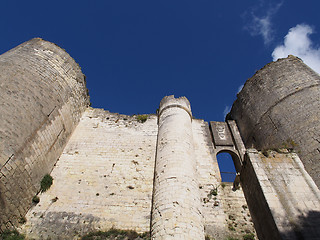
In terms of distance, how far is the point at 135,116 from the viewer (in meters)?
12.0

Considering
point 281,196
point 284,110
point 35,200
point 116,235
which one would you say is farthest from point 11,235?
point 284,110

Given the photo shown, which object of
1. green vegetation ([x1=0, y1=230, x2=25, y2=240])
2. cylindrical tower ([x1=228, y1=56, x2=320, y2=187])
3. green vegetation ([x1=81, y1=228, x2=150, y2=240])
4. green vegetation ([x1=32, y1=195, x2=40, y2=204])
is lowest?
green vegetation ([x1=0, y1=230, x2=25, y2=240])

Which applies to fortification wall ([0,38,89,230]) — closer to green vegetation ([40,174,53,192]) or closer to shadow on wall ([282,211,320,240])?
green vegetation ([40,174,53,192])

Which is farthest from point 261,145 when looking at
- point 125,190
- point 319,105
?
point 125,190

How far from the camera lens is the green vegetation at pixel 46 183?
25.8ft

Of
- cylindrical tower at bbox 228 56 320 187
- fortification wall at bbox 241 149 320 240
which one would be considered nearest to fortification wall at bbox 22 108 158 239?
fortification wall at bbox 241 149 320 240

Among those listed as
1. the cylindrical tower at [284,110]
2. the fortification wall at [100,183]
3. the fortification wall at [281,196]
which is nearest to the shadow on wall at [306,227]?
the fortification wall at [281,196]

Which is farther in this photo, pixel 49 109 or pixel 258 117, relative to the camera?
pixel 258 117

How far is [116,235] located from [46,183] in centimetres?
332

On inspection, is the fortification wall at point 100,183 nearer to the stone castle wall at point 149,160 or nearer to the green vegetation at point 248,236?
the stone castle wall at point 149,160

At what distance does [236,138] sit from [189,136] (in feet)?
10.7

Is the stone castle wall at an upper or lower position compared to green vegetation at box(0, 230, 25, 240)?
upper

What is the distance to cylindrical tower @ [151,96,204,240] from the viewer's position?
6093 millimetres

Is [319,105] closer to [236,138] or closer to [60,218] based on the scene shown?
[236,138]
